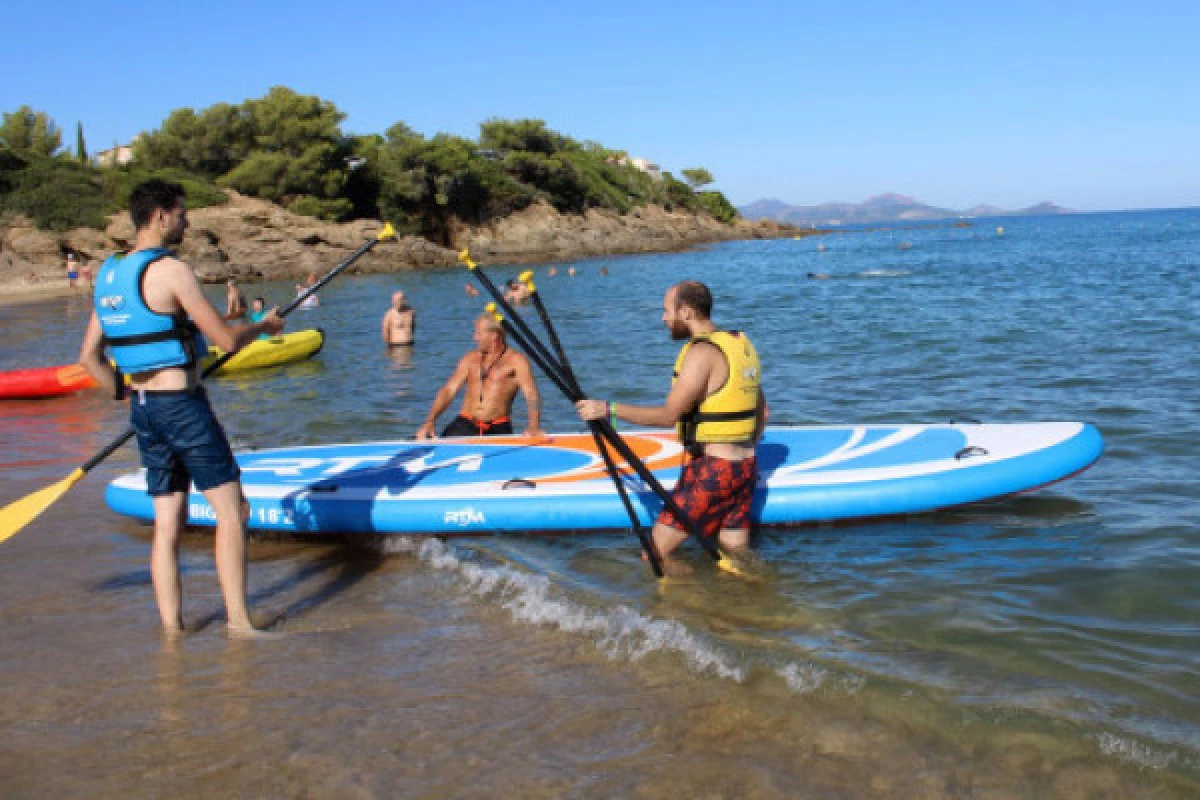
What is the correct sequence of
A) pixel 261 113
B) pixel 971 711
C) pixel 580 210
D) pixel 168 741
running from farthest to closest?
pixel 580 210 < pixel 261 113 < pixel 971 711 < pixel 168 741

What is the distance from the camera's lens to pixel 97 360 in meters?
4.16

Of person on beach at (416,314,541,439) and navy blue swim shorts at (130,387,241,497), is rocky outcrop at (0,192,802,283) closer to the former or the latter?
person on beach at (416,314,541,439)

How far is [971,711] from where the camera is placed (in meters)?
Answer: 3.57

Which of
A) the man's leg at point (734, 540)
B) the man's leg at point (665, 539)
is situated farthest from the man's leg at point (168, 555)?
the man's leg at point (734, 540)

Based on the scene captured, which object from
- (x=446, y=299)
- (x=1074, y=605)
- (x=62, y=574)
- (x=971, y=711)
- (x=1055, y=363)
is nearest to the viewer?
(x=971, y=711)

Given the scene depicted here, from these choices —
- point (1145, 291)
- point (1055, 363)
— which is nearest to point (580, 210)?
point (1145, 291)

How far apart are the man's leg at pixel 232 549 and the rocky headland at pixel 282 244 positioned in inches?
1367

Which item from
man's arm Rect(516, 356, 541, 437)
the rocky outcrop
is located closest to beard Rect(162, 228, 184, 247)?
man's arm Rect(516, 356, 541, 437)

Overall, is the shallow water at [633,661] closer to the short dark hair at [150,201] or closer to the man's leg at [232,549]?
the man's leg at [232,549]

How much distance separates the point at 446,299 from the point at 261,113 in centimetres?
2749

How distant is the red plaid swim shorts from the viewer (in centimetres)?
486

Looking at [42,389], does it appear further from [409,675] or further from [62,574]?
[409,675]

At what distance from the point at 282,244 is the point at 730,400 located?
40.8 meters

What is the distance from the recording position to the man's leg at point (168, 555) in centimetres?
407
